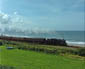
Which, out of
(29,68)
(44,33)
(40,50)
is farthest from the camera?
(44,33)

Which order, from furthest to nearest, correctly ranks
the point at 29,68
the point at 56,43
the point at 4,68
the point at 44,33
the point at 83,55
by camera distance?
the point at 44,33 < the point at 56,43 < the point at 83,55 < the point at 29,68 < the point at 4,68

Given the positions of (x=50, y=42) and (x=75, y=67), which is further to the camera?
(x=50, y=42)

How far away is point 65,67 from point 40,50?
269 inches

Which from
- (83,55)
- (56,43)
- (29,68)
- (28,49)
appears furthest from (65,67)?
(56,43)

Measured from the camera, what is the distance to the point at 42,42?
28438mm

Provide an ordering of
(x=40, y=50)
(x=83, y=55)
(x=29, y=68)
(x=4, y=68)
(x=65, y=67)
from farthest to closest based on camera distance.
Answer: (x=40, y=50), (x=83, y=55), (x=65, y=67), (x=29, y=68), (x=4, y=68)

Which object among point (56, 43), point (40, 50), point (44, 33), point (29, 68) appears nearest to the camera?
point (29, 68)

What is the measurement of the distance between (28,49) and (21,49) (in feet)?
2.78

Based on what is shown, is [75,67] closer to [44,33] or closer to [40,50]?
[40,50]

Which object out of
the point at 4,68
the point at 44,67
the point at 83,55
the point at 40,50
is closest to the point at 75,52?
the point at 83,55

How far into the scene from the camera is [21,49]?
19.6 meters

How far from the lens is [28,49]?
1928 centimetres

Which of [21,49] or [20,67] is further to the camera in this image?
[21,49]

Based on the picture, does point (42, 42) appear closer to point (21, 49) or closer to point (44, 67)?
point (21, 49)
